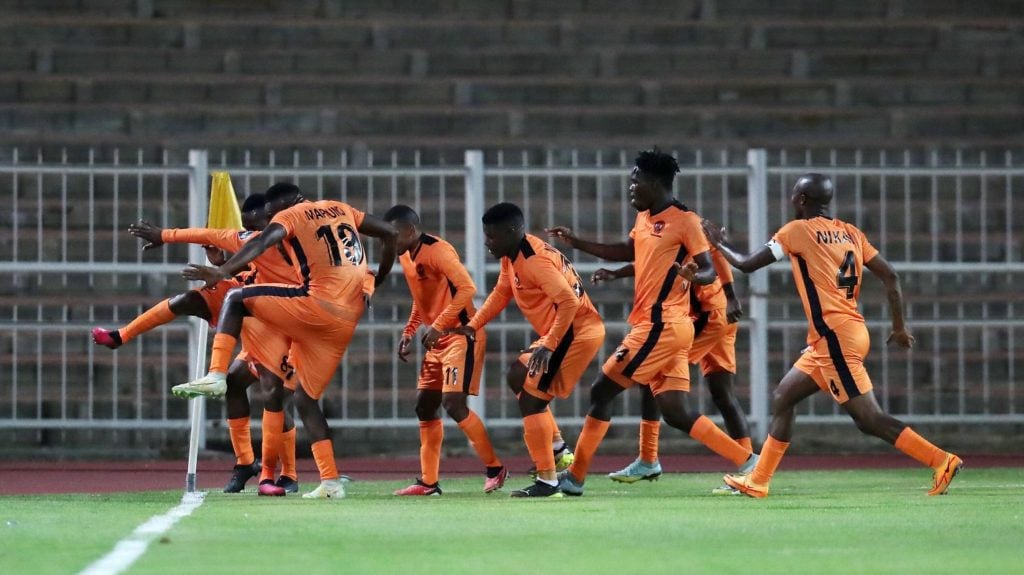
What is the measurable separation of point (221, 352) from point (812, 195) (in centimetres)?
340

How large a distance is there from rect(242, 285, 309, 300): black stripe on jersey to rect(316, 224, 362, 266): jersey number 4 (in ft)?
0.88

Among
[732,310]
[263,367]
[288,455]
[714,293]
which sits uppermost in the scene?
[714,293]

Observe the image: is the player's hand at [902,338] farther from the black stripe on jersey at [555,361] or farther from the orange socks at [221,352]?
the orange socks at [221,352]

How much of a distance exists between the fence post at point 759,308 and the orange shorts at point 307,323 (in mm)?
5214

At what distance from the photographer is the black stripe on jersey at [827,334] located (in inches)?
371

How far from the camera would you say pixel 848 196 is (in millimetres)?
16938

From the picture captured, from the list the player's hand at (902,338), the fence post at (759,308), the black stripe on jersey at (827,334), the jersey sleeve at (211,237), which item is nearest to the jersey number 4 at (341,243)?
the jersey sleeve at (211,237)

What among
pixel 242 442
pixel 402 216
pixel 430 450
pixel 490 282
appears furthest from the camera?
pixel 490 282

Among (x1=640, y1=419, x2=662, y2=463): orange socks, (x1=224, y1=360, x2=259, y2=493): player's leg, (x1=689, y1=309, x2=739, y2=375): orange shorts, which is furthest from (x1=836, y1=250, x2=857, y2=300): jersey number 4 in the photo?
(x1=224, y1=360, x2=259, y2=493): player's leg

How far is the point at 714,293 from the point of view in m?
10.9

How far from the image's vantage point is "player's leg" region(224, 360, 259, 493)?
1077cm

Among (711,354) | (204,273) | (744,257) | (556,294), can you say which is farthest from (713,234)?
(204,273)

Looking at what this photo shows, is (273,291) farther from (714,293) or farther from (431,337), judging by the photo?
(714,293)

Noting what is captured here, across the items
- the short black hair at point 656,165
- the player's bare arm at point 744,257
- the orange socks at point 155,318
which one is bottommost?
the orange socks at point 155,318
